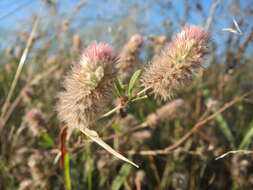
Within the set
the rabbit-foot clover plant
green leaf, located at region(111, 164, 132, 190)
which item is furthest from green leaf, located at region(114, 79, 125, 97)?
green leaf, located at region(111, 164, 132, 190)

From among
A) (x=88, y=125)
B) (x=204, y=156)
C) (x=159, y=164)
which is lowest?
(x=159, y=164)

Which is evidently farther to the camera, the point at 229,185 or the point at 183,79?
the point at 229,185

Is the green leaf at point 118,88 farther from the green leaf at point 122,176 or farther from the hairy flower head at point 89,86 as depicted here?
the green leaf at point 122,176

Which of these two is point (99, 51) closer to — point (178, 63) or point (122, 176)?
point (178, 63)

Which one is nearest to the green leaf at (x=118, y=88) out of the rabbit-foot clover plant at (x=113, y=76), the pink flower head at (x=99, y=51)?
the rabbit-foot clover plant at (x=113, y=76)

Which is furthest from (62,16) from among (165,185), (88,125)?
(88,125)

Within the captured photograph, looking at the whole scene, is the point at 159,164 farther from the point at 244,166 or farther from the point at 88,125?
the point at 88,125
